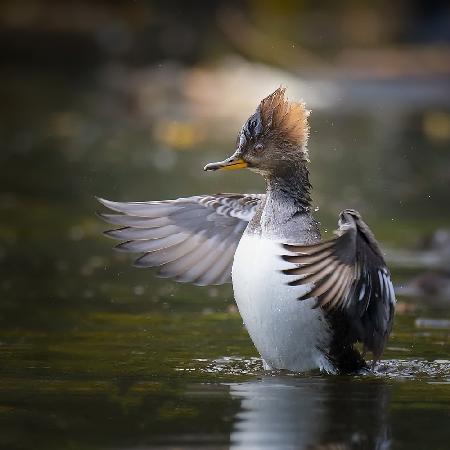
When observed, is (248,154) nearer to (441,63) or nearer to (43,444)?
(43,444)

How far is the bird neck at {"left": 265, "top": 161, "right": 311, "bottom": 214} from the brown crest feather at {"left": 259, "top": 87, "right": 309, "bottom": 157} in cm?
14

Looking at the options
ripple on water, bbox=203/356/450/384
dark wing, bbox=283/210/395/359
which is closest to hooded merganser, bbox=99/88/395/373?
dark wing, bbox=283/210/395/359

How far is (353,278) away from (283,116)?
1109mm

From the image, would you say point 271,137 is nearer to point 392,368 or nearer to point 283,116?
point 283,116

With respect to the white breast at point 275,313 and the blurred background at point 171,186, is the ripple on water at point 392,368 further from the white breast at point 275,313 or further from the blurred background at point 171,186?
the white breast at point 275,313

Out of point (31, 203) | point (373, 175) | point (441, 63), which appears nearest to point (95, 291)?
point (31, 203)

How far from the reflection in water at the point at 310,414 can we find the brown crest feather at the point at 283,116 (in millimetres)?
1338

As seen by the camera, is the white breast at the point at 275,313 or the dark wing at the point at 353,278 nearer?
the dark wing at the point at 353,278

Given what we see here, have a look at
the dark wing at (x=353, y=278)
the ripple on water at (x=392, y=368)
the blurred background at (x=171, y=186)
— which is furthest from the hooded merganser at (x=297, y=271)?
the blurred background at (x=171, y=186)

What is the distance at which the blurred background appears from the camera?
21.1ft

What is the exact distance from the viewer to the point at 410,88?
2514 centimetres

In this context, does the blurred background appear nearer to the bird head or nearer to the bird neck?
the bird neck

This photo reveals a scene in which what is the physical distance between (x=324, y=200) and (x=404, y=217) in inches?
41.8

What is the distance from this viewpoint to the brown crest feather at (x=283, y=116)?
7.52 meters
